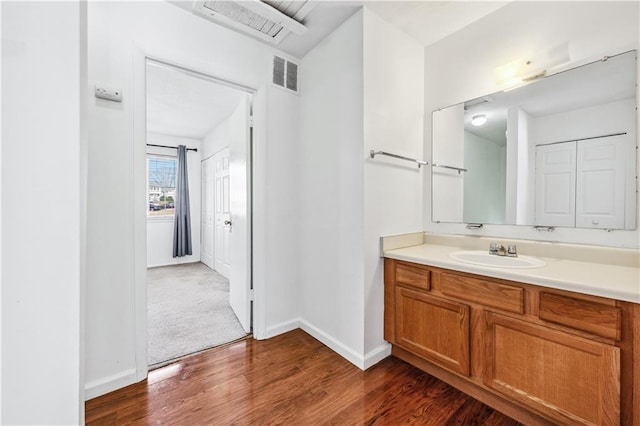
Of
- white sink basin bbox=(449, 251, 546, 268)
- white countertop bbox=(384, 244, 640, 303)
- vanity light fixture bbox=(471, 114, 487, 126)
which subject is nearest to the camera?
white countertop bbox=(384, 244, 640, 303)

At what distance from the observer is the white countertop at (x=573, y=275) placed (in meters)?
1.06

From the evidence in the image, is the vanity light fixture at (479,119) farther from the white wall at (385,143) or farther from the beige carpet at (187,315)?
the beige carpet at (187,315)

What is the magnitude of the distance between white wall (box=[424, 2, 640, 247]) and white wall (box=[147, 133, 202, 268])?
4.58 meters

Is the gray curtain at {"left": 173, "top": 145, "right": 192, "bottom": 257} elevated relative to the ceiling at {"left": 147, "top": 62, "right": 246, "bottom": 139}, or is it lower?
lower

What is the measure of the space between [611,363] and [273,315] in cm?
200

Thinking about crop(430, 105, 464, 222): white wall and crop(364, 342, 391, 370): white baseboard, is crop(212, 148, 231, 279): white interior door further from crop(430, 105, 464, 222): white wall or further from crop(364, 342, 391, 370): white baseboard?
crop(430, 105, 464, 222): white wall

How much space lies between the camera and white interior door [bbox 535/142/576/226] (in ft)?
5.10

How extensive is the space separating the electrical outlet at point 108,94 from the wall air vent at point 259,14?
2.50 feet

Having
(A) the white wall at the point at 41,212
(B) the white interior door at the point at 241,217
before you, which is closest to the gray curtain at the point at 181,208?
(B) the white interior door at the point at 241,217

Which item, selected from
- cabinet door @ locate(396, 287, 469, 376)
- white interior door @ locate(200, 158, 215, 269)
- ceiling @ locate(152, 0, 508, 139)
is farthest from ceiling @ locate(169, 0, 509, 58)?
white interior door @ locate(200, 158, 215, 269)

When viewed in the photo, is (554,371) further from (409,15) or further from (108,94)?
(108,94)

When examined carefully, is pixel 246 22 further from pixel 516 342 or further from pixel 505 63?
pixel 516 342

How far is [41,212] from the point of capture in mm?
542

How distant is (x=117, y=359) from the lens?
5.29 ft
